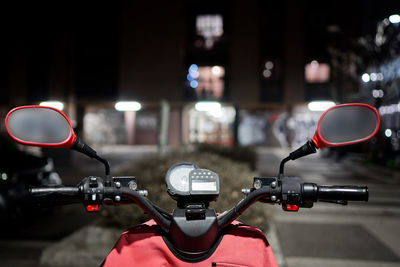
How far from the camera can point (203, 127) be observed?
1230 inches

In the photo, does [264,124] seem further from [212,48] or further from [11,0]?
[11,0]

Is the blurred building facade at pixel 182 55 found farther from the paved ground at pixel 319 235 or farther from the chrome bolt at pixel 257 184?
the chrome bolt at pixel 257 184

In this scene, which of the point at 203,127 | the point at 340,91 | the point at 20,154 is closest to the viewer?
the point at 20,154

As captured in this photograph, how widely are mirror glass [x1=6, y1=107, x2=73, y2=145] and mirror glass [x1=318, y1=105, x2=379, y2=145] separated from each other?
3.58ft

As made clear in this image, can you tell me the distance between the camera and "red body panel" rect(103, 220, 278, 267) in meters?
1.34

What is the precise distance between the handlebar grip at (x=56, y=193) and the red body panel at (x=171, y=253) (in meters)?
0.29

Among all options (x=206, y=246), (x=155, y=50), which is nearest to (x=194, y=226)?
(x=206, y=246)

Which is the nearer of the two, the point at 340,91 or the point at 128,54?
the point at 340,91

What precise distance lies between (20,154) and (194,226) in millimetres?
7172

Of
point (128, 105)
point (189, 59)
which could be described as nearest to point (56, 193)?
point (189, 59)

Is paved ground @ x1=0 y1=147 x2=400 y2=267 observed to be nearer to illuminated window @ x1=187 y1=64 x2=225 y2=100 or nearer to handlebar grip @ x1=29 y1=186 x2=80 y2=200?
handlebar grip @ x1=29 y1=186 x2=80 y2=200

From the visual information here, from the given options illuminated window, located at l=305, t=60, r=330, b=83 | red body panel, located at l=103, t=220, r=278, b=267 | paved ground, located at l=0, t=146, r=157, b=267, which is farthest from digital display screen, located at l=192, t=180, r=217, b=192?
illuminated window, located at l=305, t=60, r=330, b=83

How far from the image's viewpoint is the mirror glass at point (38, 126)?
1421 mm

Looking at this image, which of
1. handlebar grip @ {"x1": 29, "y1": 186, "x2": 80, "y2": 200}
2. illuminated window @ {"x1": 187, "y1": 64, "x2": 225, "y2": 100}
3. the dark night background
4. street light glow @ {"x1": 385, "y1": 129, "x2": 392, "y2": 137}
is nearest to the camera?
handlebar grip @ {"x1": 29, "y1": 186, "x2": 80, "y2": 200}
